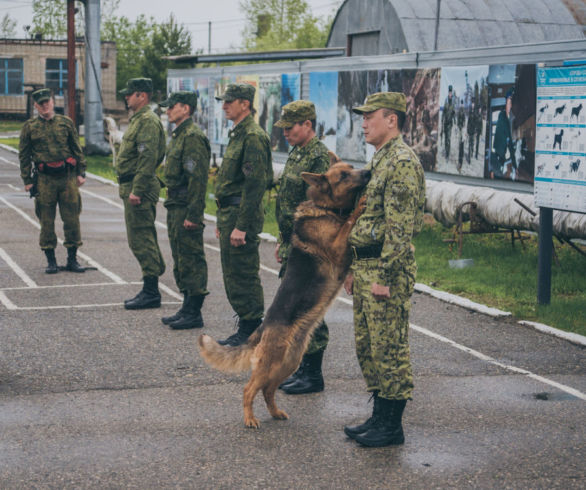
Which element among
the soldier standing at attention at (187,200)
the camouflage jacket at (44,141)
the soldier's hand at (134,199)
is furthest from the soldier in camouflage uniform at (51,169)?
the soldier standing at attention at (187,200)

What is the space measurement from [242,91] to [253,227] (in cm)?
115

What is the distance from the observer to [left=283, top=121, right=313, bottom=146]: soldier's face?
21.2 feet

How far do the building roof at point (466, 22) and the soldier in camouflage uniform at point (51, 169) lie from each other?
564 inches

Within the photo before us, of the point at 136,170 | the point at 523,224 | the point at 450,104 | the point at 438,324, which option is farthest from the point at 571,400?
the point at 450,104

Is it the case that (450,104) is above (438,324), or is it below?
above

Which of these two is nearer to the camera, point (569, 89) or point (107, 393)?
point (107, 393)

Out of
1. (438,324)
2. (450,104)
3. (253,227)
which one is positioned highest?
(450,104)

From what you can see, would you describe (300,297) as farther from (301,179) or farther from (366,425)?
(301,179)

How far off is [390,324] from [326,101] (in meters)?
15.1

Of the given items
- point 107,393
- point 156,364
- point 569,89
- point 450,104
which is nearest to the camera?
point 107,393

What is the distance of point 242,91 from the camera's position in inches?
289

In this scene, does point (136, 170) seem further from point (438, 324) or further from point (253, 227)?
point (438, 324)

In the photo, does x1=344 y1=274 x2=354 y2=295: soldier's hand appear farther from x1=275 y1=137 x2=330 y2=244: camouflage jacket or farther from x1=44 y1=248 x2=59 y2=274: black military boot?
x1=44 y1=248 x2=59 y2=274: black military boot

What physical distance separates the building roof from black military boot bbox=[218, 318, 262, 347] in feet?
57.5
